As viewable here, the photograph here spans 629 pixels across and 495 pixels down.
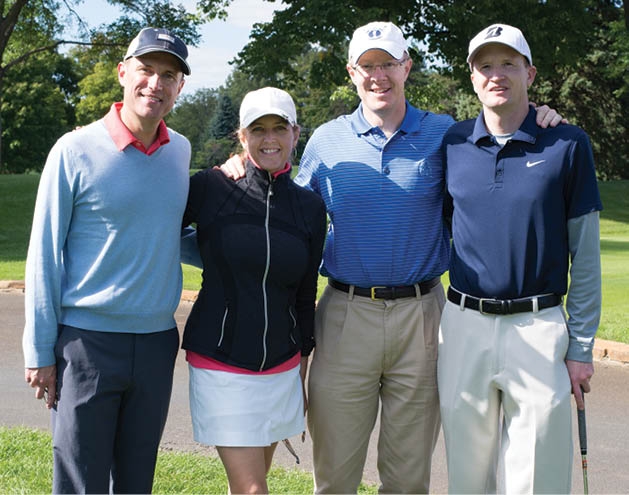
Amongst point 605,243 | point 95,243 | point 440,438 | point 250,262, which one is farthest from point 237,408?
point 605,243

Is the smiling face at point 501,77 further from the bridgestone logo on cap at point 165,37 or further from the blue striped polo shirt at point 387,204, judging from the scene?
the bridgestone logo on cap at point 165,37

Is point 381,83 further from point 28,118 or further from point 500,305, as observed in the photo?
point 28,118

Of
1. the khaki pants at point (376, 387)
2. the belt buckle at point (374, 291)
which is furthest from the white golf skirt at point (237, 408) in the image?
the belt buckle at point (374, 291)

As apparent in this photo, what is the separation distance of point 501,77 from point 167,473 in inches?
126

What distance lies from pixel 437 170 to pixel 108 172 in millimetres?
1731

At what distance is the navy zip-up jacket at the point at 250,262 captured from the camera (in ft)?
12.2

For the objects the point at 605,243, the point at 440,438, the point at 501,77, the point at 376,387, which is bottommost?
the point at 440,438

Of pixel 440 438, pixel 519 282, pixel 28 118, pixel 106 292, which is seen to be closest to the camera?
pixel 106 292

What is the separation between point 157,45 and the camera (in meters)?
3.63

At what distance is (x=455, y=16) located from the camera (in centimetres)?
2328

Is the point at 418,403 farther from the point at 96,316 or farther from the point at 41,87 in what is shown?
the point at 41,87

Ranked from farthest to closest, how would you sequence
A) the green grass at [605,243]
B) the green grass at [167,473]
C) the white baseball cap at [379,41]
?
the green grass at [605,243], the green grass at [167,473], the white baseball cap at [379,41]

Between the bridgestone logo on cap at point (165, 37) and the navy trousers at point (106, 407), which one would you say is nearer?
the navy trousers at point (106, 407)

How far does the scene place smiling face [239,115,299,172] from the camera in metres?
3.86
